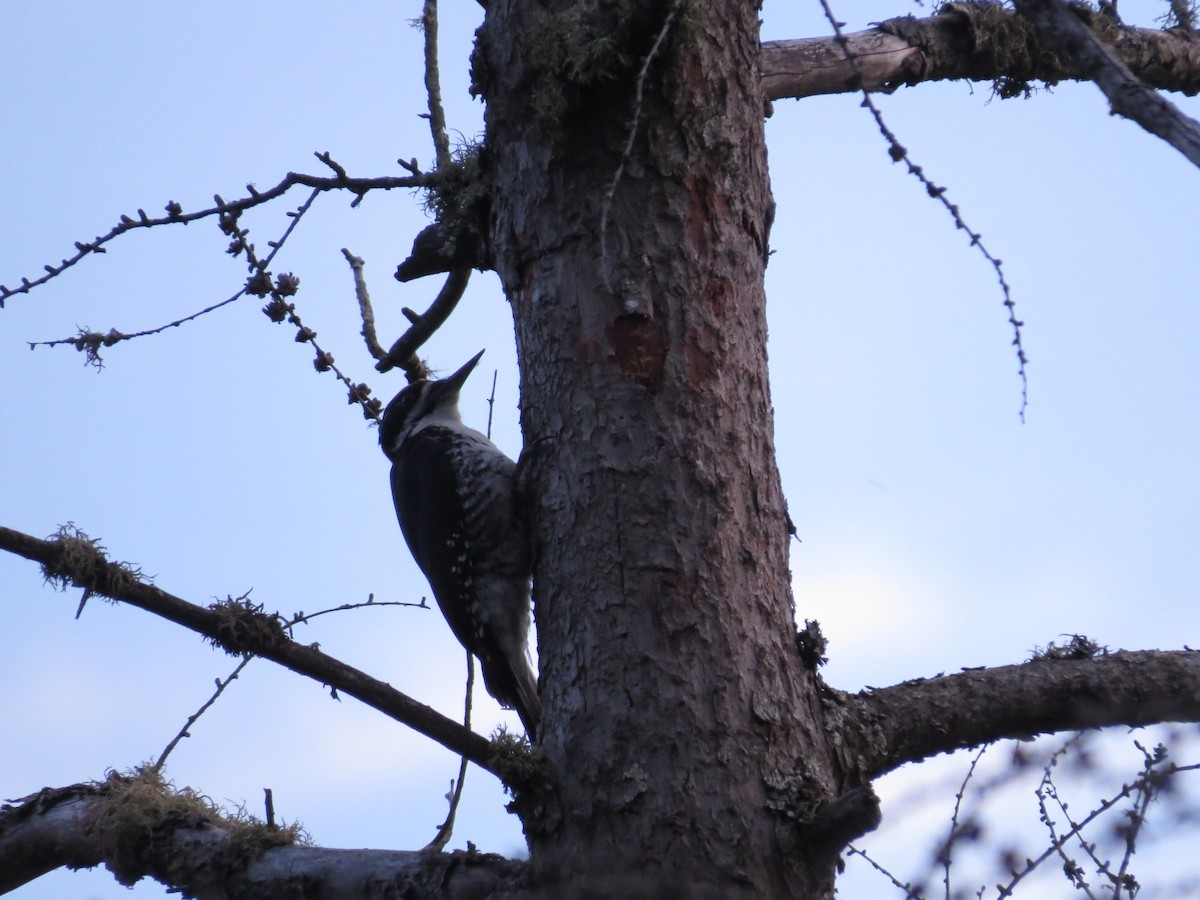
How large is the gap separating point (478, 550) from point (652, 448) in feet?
5.35

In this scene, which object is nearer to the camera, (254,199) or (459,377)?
(254,199)

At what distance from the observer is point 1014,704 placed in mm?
2605

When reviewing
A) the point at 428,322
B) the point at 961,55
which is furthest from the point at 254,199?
the point at 961,55

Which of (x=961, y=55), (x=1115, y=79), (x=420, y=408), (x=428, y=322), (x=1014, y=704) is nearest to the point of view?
(x=1115, y=79)

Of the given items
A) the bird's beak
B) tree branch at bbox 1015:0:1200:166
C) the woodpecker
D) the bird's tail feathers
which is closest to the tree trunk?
tree branch at bbox 1015:0:1200:166

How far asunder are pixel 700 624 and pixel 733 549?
0.59 feet

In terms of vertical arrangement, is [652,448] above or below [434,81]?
below

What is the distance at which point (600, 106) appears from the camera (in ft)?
8.91

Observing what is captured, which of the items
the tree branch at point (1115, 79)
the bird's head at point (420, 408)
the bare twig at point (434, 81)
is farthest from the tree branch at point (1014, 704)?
the bird's head at point (420, 408)

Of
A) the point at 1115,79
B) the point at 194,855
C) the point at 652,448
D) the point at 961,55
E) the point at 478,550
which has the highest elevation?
the point at 961,55

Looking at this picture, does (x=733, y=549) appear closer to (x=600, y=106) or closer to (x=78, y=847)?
(x=600, y=106)

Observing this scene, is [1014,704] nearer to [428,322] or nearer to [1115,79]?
[1115,79]

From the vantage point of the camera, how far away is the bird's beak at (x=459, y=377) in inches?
203

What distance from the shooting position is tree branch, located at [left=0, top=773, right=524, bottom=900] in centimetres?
222
